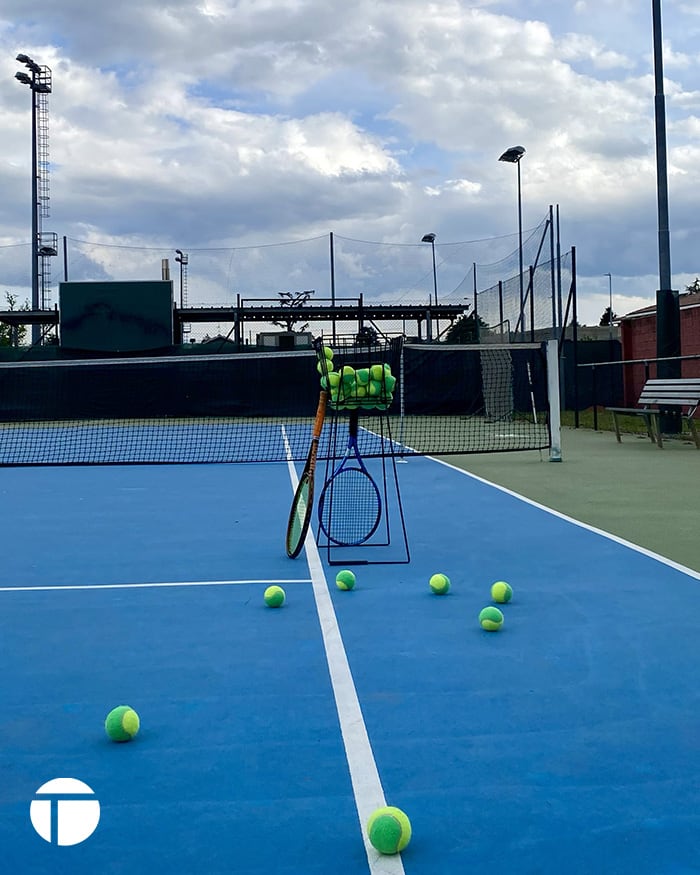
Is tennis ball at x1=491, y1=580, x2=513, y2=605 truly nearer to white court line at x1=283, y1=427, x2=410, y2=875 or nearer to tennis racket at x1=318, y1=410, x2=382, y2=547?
white court line at x1=283, y1=427, x2=410, y2=875

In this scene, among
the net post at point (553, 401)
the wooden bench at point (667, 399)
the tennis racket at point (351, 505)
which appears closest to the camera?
the tennis racket at point (351, 505)

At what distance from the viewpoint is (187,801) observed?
9.12 ft

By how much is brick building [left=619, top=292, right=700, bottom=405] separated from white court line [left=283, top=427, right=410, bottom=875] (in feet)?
63.7

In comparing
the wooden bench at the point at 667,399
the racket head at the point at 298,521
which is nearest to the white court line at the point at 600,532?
the racket head at the point at 298,521

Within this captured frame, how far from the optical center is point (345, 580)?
17.8 feet

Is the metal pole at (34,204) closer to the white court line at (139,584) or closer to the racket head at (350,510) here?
the racket head at (350,510)

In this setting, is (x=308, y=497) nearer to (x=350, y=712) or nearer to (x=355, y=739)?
(x=350, y=712)

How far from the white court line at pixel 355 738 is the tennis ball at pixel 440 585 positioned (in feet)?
1.87

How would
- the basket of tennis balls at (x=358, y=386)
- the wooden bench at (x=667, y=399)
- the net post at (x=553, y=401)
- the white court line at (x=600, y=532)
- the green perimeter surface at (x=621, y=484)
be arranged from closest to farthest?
the white court line at (x=600, y=532) < the basket of tennis balls at (x=358, y=386) < the green perimeter surface at (x=621, y=484) < the net post at (x=553, y=401) < the wooden bench at (x=667, y=399)

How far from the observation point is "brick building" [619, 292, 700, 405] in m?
22.7

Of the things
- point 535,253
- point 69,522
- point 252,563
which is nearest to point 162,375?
point 535,253

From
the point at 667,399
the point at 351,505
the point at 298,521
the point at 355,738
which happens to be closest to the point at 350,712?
the point at 355,738

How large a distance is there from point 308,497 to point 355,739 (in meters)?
3.21

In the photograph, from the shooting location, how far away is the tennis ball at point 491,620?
177 inches
